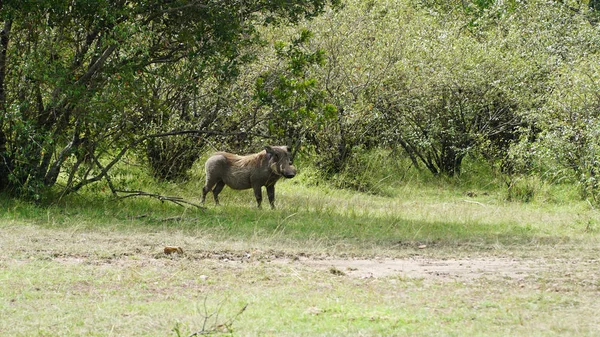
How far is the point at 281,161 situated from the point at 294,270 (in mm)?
4857

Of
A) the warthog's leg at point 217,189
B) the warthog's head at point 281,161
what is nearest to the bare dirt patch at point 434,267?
the warthog's head at point 281,161

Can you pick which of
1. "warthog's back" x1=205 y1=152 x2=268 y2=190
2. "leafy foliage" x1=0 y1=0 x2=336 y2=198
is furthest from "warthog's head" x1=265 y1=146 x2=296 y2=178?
"leafy foliage" x1=0 y1=0 x2=336 y2=198

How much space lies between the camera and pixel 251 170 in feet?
40.4

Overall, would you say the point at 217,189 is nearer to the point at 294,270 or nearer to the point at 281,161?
the point at 281,161

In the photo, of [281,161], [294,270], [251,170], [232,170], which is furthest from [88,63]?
[294,270]

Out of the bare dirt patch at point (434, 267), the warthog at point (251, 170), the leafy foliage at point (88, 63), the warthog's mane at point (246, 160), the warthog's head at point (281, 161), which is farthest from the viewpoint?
the warthog's mane at point (246, 160)

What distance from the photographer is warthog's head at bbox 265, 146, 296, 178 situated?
1177cm

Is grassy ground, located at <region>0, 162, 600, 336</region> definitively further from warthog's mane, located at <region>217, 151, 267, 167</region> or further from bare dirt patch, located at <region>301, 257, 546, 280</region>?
warthog's mane, located at <region>217, 151, 267, 167</region>

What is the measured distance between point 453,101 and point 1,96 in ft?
30.3

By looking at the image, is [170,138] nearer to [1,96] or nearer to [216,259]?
[1,96]

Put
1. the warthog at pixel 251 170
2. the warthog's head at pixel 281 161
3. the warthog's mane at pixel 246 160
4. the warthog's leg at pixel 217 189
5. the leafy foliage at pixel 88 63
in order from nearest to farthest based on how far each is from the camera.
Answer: the leafy foliage at pixel 88 63
the warthog's head at pixel 281 161
the warthog at pixel 251 170
the warthog's mane at pixel 246 160
the warthog's leg at pixel 217 189

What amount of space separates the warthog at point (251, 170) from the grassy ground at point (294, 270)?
1.26ft

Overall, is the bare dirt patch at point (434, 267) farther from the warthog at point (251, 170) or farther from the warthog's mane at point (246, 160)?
the warthog's mane at point (246, 160)

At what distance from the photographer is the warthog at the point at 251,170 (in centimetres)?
1198
